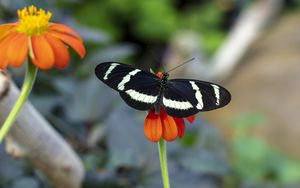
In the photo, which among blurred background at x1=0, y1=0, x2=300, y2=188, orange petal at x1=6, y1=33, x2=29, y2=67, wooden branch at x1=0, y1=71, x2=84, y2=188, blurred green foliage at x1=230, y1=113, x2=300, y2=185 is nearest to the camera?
orange petal at x1=6, y1=33, x2=29, y2=67

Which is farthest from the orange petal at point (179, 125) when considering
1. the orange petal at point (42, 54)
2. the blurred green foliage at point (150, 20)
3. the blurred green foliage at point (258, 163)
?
the blurred green foliage at point (150, 20)

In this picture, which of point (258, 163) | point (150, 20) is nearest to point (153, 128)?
point (258, 163)

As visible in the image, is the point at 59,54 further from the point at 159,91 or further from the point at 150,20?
the point at 150,20

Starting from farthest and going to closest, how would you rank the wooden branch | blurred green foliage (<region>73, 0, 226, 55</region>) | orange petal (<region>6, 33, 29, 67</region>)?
1. blurred green foliage (<region>73, 0, 226, 55</region>)
2. the wooden branch
3. orange petal (<region>6, 33, 29, 67</region>)

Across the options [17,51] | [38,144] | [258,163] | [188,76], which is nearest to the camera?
[17,51]

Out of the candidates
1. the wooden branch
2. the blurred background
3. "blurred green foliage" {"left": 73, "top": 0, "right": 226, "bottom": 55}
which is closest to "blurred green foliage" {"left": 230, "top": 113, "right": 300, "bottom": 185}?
the blurred background

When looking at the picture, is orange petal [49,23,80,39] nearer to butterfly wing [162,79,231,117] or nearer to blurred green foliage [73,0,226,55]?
butterfly wing [162,79,231,117]
